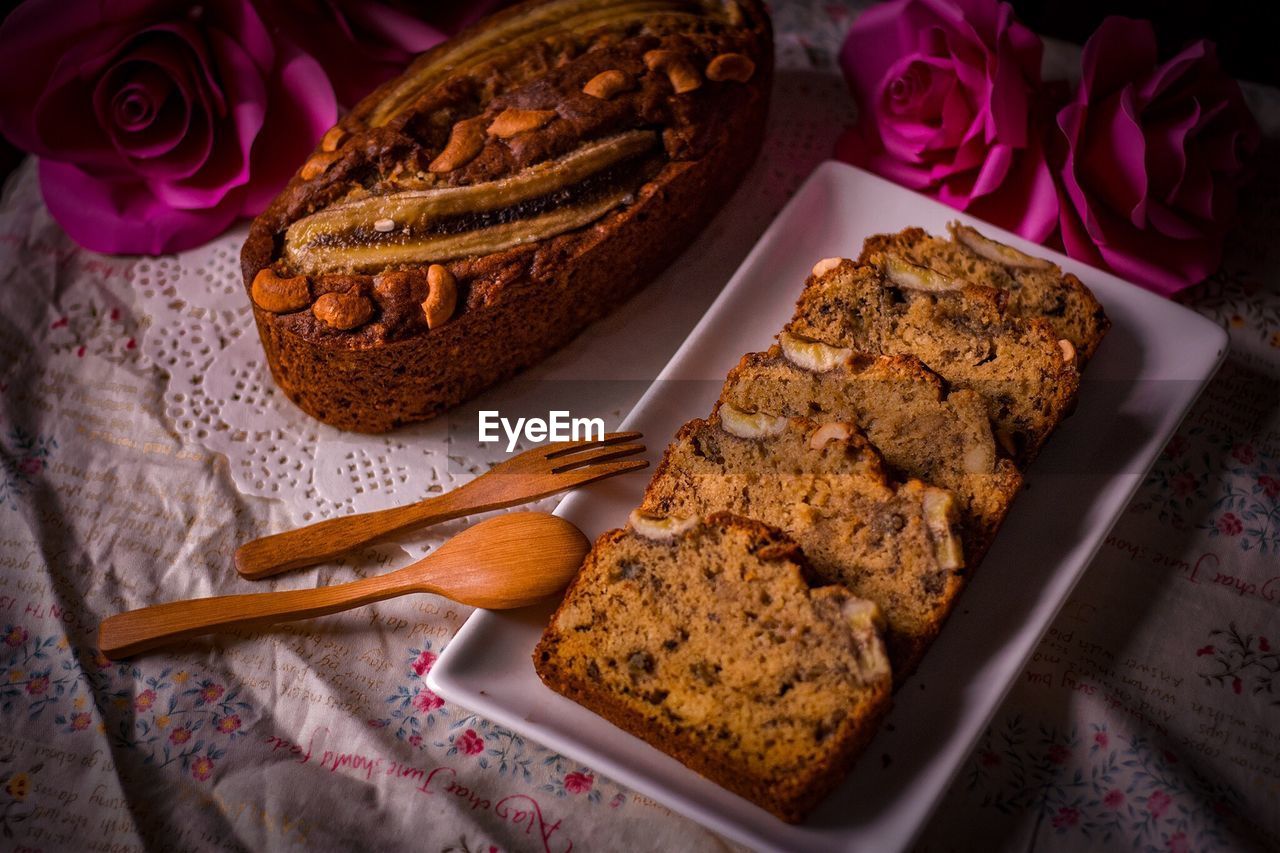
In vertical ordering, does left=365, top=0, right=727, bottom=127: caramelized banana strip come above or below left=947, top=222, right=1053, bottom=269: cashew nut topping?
above

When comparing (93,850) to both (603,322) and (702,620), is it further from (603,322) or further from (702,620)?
(603,322)

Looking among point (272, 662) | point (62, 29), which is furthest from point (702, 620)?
point (62, 29)

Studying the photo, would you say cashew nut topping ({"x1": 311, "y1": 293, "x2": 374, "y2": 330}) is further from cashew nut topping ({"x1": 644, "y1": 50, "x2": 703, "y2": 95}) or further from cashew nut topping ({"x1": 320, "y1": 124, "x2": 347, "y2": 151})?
cashew nut topping ({"x1": 644, "y1": 50, "x2": 703, "y2": 95})

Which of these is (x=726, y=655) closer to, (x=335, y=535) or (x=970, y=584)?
(x=970, y=584)

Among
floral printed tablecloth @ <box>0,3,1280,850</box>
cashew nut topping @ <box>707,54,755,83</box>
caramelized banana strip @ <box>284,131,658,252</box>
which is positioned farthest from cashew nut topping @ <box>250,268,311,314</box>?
cashew nut topping @ <box>707,54,755,83</box>

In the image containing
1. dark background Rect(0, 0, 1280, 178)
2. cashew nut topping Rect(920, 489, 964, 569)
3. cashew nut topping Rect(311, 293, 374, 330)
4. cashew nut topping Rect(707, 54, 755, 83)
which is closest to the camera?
cashew nut topping Rect(920, 489, 964, 569)

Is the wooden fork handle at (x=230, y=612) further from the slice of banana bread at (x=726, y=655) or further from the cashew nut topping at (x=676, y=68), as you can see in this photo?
the cashew nut topping at (x=676, y=68)

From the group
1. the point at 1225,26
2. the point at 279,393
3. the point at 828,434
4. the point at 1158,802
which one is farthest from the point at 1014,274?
the point at 279,393
